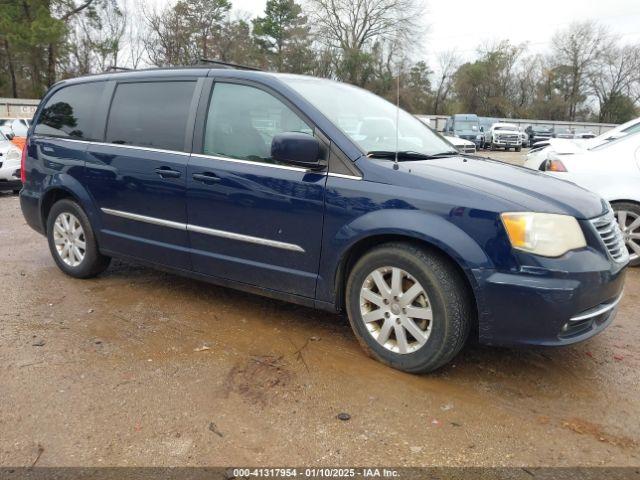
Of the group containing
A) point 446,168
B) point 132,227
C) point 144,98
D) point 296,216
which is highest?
point 144,98

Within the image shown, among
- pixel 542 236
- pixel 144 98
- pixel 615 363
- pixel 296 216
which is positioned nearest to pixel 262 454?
pixel 296 216

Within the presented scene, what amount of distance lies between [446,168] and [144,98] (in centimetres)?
248

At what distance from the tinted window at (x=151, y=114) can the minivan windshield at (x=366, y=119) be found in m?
0.88

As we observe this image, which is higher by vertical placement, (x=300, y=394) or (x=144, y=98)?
(x=144, y=98)

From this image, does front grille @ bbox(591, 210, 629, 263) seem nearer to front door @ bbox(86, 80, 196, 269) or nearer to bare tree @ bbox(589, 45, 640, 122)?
front door @ bbox(86, 80, 196, 269)

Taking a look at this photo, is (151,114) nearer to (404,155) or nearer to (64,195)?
(64,195)

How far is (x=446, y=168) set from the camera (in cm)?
334

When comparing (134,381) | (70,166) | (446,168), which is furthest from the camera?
(70,166)

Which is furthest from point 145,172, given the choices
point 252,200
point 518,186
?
point 518,186

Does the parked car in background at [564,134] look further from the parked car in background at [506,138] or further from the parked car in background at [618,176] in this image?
the parked car in background at [618,176]

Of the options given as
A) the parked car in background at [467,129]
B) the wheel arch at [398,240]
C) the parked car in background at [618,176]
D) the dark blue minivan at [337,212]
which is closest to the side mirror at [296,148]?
the dark blue minivan at [337,212]

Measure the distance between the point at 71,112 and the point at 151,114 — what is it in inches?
43.8

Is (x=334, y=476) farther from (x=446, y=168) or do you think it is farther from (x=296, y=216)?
(x=446, y=168)

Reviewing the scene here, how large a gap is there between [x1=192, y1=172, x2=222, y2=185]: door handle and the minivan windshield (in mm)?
807
